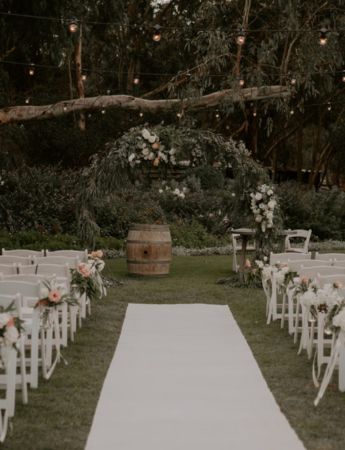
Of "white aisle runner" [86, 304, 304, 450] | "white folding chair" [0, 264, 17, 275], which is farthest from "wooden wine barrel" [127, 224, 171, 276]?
"white folding chair" [0, 264, 17, 275]

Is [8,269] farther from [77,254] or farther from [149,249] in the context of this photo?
[149,249]

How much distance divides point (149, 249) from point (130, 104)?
4.50 m

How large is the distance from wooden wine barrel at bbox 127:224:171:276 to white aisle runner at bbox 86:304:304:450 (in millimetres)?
5816

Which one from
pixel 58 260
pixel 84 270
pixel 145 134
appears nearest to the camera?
pixel 84 270

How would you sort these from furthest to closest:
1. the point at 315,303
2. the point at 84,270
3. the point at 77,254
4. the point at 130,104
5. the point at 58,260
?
the point at 130,104 → the point at 77,254 → the point at 58,260 → the point at 84,270 → the point at 315,303

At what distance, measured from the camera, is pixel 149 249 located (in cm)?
1720

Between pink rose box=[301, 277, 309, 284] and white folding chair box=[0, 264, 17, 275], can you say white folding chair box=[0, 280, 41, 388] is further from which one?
pink rose box=[301, 277, 309, 284]

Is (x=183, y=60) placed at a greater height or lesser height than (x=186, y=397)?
greater

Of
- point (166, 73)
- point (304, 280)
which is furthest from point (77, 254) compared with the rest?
point (166, 73)

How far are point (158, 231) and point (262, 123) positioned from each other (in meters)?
18.7

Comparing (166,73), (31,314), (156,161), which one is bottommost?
(31,314)

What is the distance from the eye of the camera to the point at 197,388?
7.85 metres

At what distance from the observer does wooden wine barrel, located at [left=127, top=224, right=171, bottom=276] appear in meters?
17.2

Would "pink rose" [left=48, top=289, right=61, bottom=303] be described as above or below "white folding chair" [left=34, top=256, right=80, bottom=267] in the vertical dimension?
above
